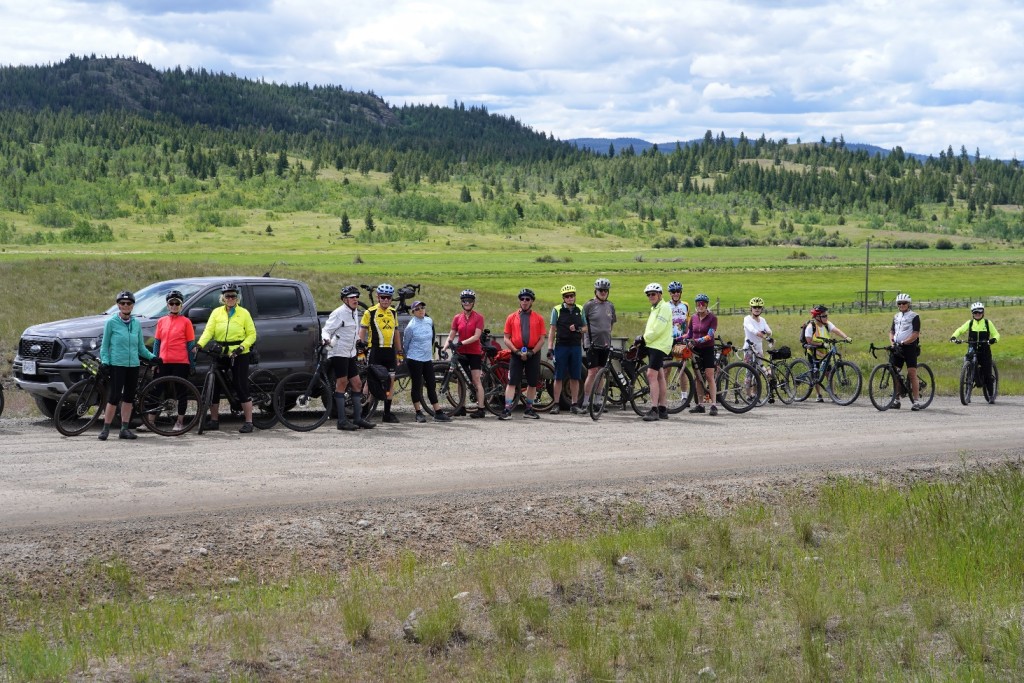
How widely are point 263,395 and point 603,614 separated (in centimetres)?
920

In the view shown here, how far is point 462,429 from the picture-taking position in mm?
16219

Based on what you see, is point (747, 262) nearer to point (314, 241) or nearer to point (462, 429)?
point (314, 241)

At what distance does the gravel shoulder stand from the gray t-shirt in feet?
4.63

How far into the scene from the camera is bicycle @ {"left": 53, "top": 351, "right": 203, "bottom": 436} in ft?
48.3

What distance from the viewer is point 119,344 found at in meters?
14.4

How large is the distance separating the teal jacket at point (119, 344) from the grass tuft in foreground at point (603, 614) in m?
6.08

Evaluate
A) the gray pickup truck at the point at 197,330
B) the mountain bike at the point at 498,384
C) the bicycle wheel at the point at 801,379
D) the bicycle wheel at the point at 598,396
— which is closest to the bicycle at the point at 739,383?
the bicycle wheel at the point at 801,379

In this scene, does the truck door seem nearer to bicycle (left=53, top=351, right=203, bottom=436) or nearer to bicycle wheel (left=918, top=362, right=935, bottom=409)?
bicycle (left=53, top=351, right=203, bottom=436)

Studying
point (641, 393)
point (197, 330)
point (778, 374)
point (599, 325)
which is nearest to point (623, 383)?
point (641, 393)

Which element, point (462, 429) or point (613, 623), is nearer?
point (613, 623)

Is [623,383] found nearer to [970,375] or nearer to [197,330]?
[197,330]

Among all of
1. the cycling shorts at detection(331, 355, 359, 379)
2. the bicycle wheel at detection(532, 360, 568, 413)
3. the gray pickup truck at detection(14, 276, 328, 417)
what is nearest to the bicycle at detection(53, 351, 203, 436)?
the gray pickup truck at detection(14, 276, 328, 417)

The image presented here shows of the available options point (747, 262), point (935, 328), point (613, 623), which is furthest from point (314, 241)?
point (613, 623)

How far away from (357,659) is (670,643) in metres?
2.01
